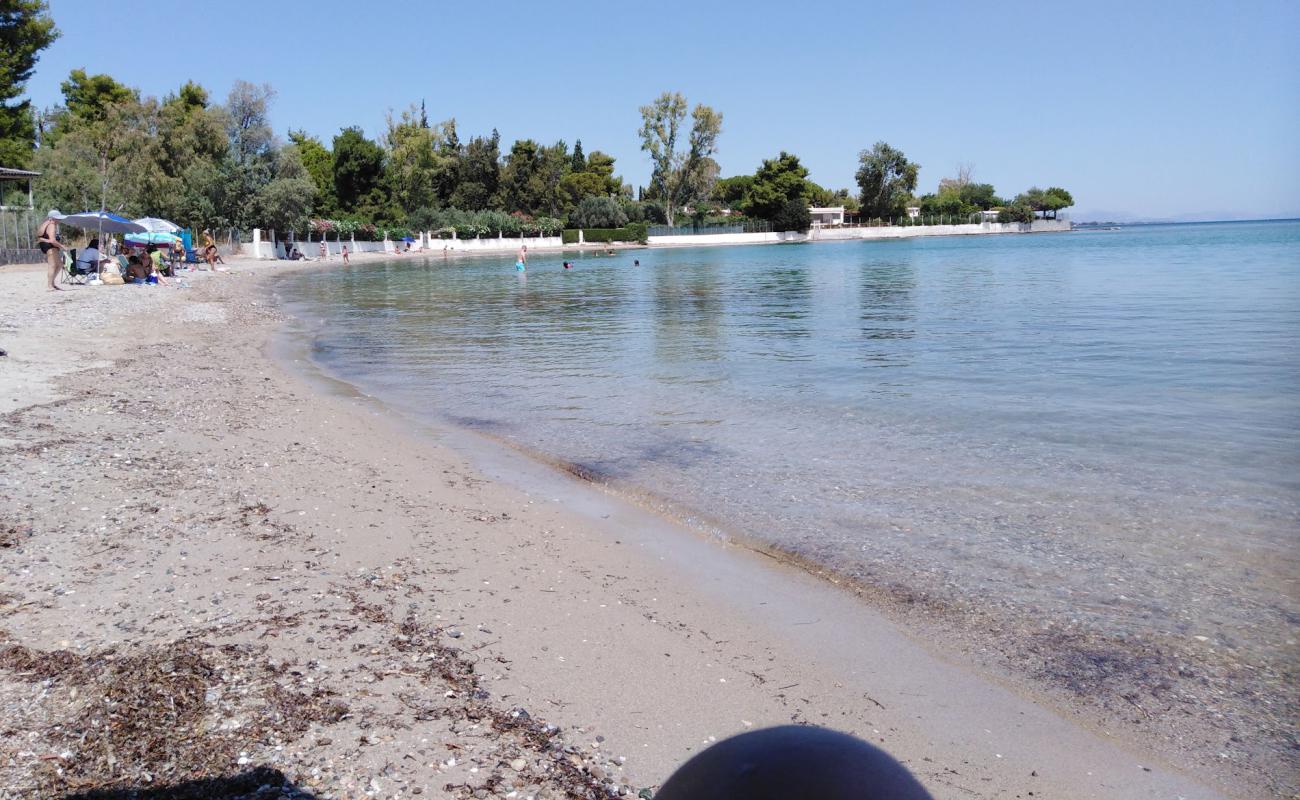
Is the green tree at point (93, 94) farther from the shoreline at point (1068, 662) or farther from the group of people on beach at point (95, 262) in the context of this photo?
the shoreline at point (1068, 662)

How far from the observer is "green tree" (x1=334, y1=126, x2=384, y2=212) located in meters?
87.2

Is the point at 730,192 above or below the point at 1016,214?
above

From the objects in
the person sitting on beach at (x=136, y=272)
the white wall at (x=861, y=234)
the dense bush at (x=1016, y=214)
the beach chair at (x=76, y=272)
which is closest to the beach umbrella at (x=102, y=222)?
the person sitting on beach at (x=136, y=272)

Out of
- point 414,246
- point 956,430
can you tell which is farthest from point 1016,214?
point 956,430

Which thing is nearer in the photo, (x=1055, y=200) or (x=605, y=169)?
(x=605, y=169)

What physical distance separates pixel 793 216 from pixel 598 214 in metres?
29.4

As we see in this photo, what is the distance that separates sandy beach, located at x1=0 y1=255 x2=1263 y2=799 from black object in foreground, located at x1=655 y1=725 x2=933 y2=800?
1.67m

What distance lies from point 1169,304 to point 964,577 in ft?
77.1

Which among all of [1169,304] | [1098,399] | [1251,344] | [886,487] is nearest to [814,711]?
[886,487]

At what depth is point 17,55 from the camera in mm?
45812

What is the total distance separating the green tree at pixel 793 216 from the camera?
120312mm

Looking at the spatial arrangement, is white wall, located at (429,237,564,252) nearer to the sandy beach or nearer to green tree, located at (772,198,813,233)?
green tree, located at (772,198,813,233)

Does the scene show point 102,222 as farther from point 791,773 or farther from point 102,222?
point 791,773

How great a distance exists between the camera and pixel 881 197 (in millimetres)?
134375
